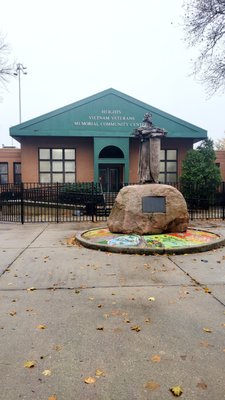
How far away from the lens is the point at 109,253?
24.8 feet

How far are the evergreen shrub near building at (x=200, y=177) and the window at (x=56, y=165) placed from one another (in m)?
7.97

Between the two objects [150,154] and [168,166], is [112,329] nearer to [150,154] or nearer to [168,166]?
[150,154]

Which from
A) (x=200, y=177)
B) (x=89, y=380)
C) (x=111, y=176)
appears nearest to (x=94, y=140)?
(x=111, y=176)

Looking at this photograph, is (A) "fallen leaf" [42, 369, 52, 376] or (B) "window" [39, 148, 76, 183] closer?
(A) "fallen leaf" [42, 369, 52, 376]

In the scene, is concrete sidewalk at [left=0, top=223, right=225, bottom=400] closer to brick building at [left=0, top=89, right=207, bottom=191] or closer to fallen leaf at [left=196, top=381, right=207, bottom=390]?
fallen leaf at [left=196, top=381, right=207, bottom=390]

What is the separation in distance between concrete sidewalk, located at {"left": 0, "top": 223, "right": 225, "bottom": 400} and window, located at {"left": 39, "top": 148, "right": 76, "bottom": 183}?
17.6 m

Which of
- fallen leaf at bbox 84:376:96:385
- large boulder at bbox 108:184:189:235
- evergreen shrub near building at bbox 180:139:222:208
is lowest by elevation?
fallen leaf at bbox 84:376:96:385

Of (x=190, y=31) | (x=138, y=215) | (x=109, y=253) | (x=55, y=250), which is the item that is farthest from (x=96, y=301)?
(x=190, y=31)

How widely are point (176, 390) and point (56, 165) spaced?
72.3 feet

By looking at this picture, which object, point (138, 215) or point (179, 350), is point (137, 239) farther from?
point (179, 350)

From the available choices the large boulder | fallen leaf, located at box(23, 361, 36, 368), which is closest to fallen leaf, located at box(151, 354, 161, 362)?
fallen leaf, located at box(23, 361, 36, 368)

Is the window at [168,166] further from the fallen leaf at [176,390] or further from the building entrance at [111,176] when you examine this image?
the fallen leaf at [176,390]

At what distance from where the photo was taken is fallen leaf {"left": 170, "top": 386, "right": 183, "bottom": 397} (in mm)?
2498

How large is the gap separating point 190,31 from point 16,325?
59.8 ft
